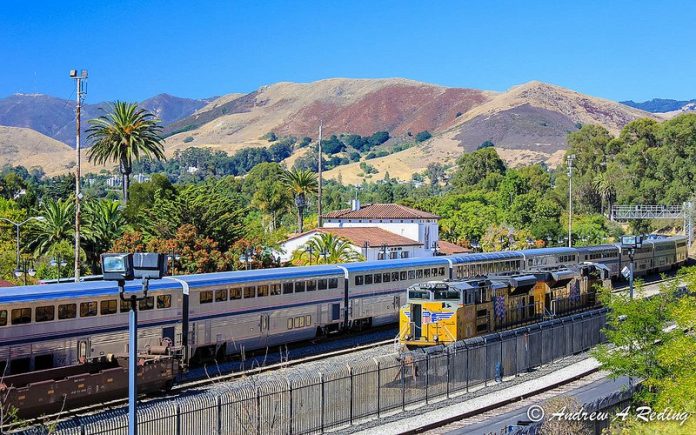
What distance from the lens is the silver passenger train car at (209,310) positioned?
26844mm

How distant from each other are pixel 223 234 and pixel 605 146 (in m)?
103

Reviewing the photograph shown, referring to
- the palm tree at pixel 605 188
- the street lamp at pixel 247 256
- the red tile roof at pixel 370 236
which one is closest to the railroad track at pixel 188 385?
the street lamp at pixel 247 256

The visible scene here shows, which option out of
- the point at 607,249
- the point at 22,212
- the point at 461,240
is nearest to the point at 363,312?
the point at 607,249

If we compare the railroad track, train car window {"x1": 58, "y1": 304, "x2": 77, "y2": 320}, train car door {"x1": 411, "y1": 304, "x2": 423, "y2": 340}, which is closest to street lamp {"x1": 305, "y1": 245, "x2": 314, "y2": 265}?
the railroad track

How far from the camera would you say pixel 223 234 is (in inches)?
2441

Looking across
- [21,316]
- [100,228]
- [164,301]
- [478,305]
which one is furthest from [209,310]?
[100,228]

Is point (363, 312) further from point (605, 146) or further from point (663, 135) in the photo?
point (605, 146)

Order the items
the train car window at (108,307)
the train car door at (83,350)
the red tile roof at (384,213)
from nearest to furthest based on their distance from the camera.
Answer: the train car door at (83,350) < the train car window at (108,307) < the red tile roof at (384,213)

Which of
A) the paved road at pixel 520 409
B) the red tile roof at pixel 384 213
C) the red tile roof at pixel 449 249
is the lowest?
the paved road at pixel 520 409

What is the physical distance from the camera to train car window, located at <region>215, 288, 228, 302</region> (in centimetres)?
3391

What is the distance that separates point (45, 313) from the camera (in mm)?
27000

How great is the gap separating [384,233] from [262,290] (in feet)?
144

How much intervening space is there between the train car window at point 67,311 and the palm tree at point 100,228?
3232cm

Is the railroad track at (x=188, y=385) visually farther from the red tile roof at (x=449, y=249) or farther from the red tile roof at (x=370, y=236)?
the red tile roof at (x=449, y=249)
